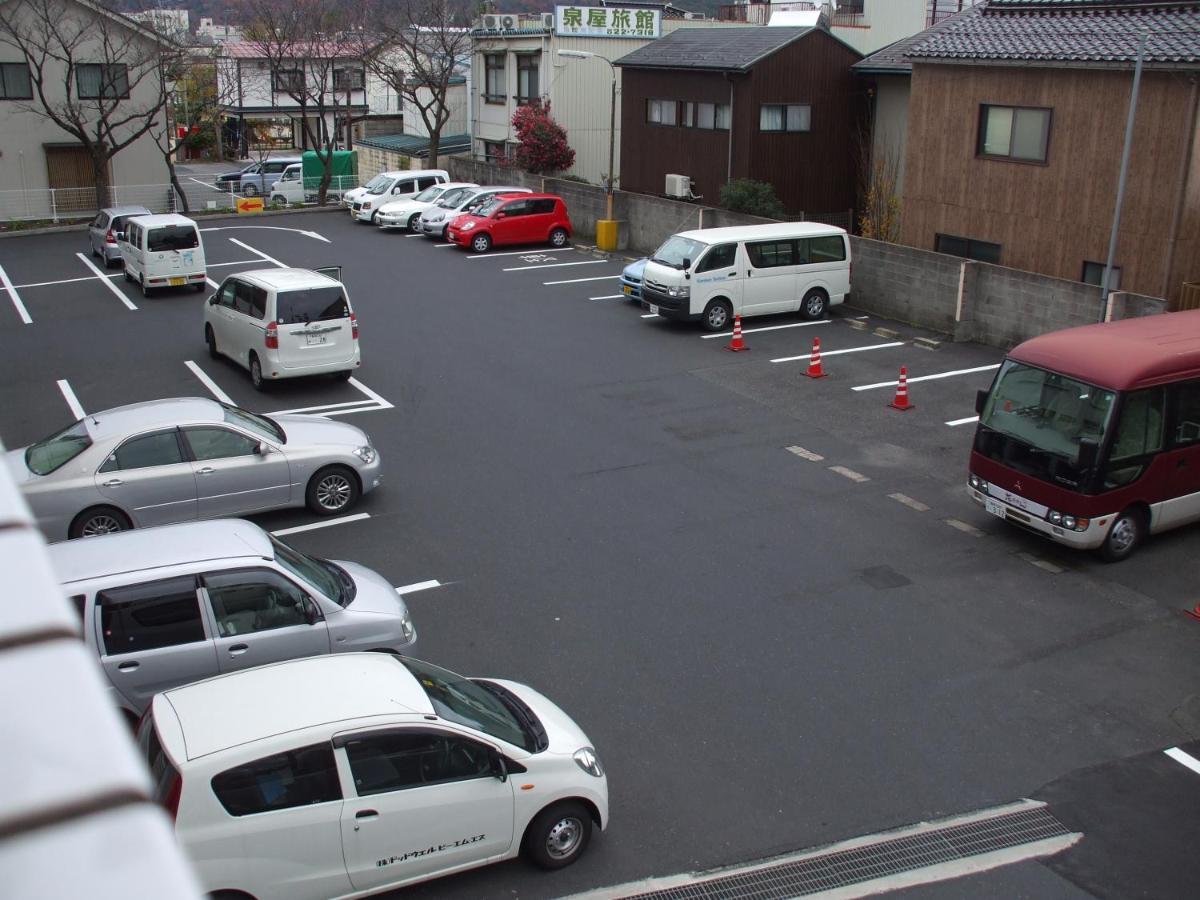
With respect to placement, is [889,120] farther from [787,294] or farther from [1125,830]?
[1125,830]

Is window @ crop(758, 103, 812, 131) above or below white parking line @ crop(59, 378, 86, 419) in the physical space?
above

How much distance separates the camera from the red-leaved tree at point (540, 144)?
1550 inches

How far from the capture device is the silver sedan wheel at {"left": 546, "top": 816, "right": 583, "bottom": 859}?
25.7 feet

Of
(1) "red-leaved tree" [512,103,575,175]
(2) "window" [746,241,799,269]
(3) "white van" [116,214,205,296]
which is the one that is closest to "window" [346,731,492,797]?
(2) "window" [746,241,799,269]

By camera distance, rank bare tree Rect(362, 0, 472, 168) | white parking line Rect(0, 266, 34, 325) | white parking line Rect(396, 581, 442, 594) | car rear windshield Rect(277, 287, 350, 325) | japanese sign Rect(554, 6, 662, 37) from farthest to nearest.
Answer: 1. bare tree Rect(362, 0, 472, 168)
2. japanese sign Rect(554, 6, 662, 37)
3. white parking line Rect(0, 266, 34, 325)
4. car rear windshield Rect(277, 287, 350, 325)
5. white parking line Rect(396, 581, 442, 594)

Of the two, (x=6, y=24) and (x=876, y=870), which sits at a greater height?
(x=6, y=24)

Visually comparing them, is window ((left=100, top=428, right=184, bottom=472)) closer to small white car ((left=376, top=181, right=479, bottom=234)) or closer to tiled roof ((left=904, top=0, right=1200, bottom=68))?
tiled roof ((left=904, top=0, right=1200, bottom=68))

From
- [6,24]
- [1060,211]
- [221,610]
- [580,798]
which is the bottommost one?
[580,798]

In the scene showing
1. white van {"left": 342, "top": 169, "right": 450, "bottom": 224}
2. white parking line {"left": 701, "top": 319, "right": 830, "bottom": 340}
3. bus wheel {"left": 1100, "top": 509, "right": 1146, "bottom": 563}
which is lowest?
bus wheel {"left": 1100, "top": 509, "right": 1146, "bottom": 563}

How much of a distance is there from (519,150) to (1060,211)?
21.4 m

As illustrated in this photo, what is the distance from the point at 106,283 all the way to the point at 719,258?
15643 mm

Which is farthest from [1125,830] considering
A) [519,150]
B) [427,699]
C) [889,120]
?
[519,150]

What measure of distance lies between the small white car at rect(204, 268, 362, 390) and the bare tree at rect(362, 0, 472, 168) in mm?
25476

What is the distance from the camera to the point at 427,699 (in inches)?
304
